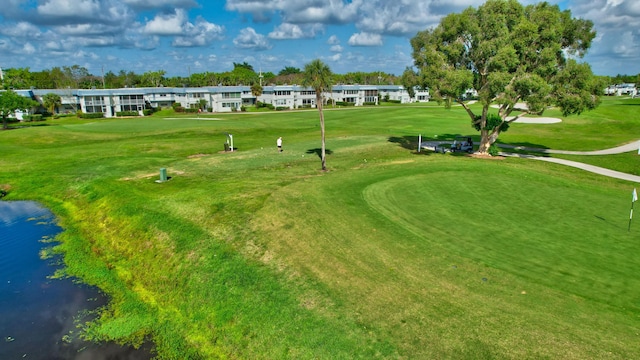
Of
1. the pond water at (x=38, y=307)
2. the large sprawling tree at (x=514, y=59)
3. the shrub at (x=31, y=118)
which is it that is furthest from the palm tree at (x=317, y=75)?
the shrub at (x=31, y=118)

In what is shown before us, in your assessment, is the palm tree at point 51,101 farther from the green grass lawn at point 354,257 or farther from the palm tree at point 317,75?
the palm tree at point 317,75

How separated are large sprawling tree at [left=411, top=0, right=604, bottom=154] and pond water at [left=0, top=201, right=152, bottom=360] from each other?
33.5 meters

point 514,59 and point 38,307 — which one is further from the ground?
point 514,59

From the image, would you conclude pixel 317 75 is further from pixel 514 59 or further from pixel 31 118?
pixel 31 118

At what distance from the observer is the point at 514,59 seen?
116 ft

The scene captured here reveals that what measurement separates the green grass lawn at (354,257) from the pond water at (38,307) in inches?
29.1

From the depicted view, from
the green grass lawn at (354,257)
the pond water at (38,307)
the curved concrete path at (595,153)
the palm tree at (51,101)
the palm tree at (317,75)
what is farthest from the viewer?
the palm tree at (51,101)

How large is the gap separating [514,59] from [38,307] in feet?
125

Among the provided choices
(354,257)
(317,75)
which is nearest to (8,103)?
(317,75)

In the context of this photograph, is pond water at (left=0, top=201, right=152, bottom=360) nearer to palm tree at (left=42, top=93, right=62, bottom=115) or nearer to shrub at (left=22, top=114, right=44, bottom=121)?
shrub at (left=22, top=114, right=44, bottom=121)

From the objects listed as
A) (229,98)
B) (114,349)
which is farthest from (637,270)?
(229,98)

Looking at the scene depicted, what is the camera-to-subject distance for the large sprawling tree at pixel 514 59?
1405 inches

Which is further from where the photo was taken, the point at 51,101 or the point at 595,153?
the point at 51,101

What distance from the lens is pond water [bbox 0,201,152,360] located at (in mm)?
14422
